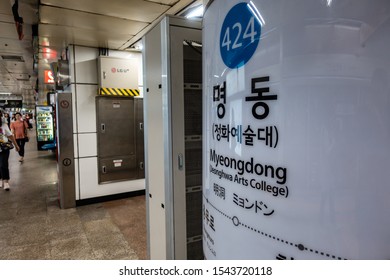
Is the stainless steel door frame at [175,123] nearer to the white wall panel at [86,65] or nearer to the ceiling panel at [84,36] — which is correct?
the ceiling panel at [84,36]

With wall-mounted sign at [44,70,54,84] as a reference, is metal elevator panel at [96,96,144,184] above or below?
below

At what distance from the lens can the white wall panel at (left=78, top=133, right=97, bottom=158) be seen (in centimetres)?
508

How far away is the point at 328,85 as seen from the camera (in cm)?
78

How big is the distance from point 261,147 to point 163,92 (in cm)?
116

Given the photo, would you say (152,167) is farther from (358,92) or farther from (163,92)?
(358,92)

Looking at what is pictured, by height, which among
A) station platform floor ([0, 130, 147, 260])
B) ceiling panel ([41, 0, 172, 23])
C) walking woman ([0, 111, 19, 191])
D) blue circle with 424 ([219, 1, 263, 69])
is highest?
ceiling panel ([41, 0, 172, 23])

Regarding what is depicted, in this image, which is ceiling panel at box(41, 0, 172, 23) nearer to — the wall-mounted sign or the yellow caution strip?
the yellow caution strip

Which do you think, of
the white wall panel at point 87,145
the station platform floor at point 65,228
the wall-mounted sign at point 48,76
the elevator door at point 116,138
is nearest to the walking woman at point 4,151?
the station platform floor at point 65,228

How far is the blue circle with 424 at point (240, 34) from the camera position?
927 mm

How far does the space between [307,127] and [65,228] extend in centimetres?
423

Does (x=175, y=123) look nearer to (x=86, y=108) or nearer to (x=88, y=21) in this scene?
(x=88, y=21)

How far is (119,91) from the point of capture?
16.7ft

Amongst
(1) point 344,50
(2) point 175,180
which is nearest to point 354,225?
(1) point 344,50

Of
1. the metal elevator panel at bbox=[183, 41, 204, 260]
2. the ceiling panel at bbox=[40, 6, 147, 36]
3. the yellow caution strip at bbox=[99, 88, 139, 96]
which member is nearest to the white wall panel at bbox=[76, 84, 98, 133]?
the yellow caution strip at bbox=[99, 88, 139, 96]
